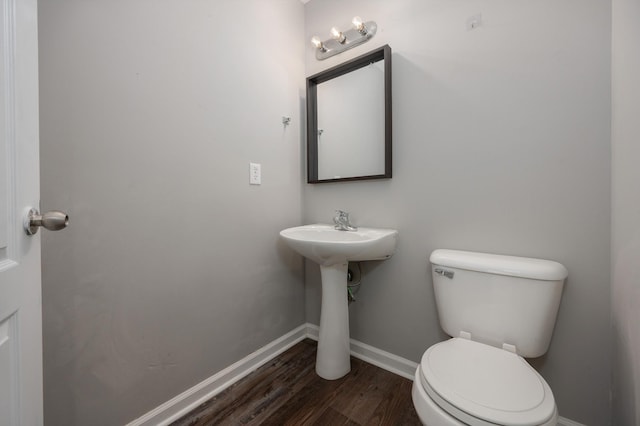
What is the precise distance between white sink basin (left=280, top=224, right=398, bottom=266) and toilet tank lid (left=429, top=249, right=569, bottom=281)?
23cm

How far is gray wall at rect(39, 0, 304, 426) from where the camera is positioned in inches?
32.8

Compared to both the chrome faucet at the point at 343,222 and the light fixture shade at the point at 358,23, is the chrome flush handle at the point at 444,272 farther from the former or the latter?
the light fixture shade at the point at 358,23

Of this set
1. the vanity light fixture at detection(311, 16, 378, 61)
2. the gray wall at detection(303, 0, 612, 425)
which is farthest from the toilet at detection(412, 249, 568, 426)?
the vanity light fixture at detection(311, 16, 378, 61)

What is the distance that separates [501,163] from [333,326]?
1126 mm

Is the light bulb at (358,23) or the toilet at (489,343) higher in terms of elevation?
the light bulb at (358,23)

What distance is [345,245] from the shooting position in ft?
3.67

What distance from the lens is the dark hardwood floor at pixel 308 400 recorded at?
1.11 meters

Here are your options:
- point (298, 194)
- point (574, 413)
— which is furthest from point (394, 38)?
point (574, 413)

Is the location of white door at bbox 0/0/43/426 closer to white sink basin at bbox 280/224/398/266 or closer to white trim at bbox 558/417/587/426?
white sink basin at bbox 280/224/398/266

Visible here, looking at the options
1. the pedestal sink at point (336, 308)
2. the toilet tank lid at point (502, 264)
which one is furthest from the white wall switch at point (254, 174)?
the toilet tank lid at point (502, 264)

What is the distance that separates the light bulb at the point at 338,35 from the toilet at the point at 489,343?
134cm

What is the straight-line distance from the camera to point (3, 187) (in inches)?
17.6

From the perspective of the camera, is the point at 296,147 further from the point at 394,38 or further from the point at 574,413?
the point at 574,413

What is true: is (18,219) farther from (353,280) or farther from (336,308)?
(353,280)
